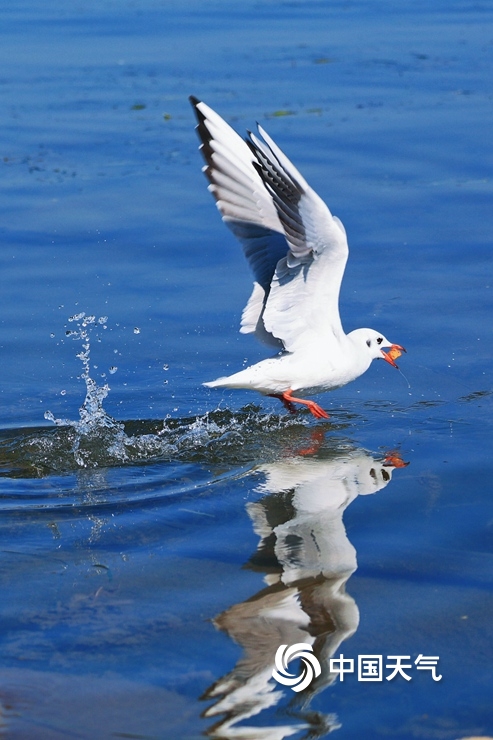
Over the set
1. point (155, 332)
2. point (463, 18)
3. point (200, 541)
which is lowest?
point (200, 541)

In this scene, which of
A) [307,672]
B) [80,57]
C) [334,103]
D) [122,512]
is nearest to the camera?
[307,672]

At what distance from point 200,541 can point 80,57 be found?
13.7 metres

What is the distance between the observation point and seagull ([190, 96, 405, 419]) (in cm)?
763

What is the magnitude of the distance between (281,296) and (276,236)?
0.49 m

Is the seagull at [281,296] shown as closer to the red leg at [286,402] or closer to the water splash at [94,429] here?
the red leg at [286,402]

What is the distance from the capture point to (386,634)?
5145mm

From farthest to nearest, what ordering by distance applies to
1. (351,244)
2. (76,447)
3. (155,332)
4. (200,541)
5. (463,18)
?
(463,18) → (351,244) → (155,332) → (76,447) → (200,541)

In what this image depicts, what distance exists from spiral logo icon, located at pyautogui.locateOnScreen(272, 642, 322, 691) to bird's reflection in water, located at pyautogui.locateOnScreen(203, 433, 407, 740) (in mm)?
26

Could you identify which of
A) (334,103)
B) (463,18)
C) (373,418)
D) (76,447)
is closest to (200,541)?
(76,447)

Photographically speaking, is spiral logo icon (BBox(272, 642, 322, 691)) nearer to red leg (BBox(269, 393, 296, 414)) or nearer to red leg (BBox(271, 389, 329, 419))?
red leg (BBox(271, 389, 329, 419))

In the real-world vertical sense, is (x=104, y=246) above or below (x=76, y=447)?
above

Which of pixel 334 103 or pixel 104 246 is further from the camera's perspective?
pixel 334 103

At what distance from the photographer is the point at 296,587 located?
5520 mm

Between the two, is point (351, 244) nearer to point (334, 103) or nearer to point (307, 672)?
point (334, 103)
